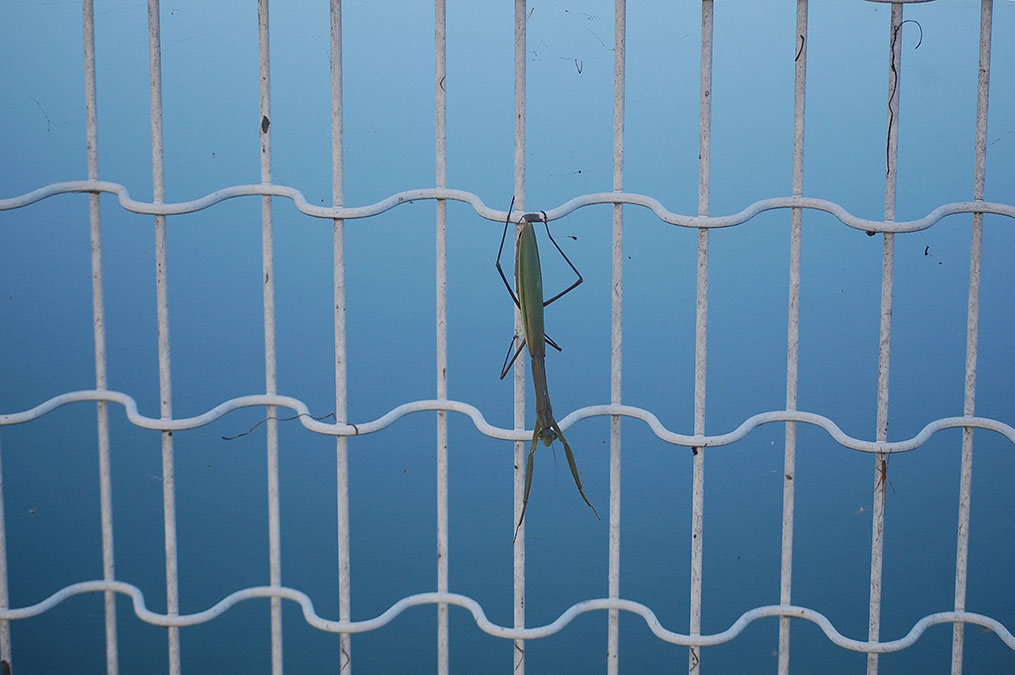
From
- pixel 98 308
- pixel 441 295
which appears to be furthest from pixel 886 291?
pixel 98 308

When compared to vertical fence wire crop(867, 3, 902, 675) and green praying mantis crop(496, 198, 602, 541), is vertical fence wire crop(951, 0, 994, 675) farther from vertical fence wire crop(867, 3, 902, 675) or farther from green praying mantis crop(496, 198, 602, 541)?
green praying mantis crop(496, 198, 602, 541)

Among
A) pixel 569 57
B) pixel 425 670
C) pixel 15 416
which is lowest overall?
pixel 425 670

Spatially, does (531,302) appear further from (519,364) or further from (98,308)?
(98,308)

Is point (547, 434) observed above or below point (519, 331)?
below

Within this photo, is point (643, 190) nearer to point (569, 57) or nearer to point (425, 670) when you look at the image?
point (569, 57)

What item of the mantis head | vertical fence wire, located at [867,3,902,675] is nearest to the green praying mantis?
the mantis head

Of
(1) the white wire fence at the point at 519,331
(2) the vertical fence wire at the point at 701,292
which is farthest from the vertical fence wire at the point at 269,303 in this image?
(2) the vertical fence wire at the point at 701,292

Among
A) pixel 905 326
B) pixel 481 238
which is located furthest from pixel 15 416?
pixel 905 326
